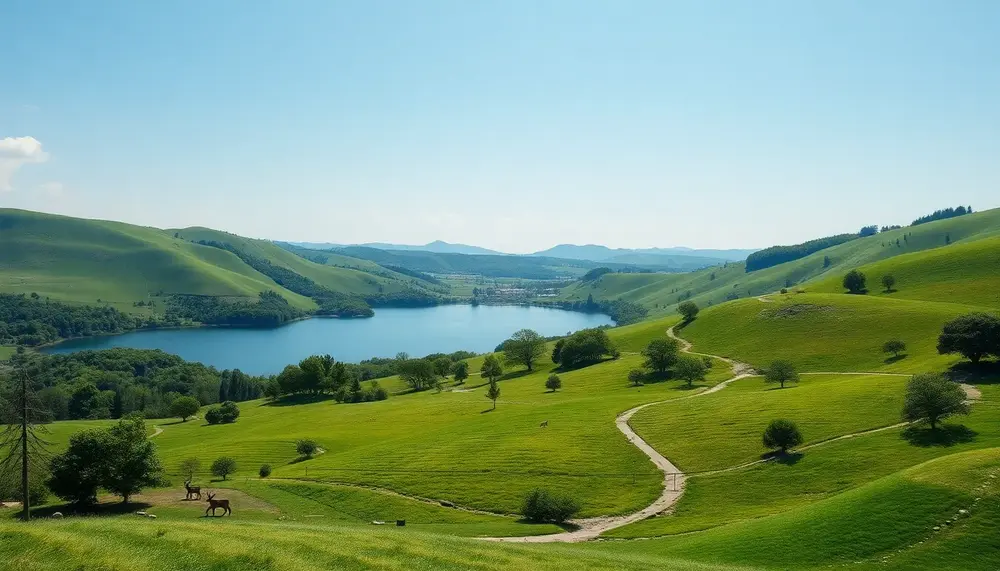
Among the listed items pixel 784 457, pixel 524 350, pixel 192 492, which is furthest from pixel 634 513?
pixel 524 350

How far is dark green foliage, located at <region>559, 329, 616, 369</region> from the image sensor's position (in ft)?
433

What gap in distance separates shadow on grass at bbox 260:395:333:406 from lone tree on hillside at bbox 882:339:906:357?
112 m

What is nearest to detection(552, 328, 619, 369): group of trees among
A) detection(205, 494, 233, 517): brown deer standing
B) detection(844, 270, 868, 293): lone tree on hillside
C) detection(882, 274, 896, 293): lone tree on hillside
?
detection(844, 270, 868, 293): lone tree on hillside

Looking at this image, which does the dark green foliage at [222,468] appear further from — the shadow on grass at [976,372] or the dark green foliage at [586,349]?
the dark green foliage at [586,349]

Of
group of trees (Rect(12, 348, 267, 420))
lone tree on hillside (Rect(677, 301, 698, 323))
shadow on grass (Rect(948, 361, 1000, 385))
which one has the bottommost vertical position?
group of trees (Rect(12, 348, 267, 420))

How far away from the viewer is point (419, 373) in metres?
133

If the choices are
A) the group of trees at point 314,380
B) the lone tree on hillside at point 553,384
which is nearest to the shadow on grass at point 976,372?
the lone tree on hillside at point 553,384

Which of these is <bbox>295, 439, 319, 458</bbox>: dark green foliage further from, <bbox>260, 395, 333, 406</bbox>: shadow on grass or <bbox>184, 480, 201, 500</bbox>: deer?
<bbox>260, 395, 333, 406</bbox>: shadow on grass

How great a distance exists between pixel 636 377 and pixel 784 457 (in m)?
50.4

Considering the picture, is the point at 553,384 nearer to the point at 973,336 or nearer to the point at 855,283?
the point at 973,336

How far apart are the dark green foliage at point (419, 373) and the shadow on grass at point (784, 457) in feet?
301

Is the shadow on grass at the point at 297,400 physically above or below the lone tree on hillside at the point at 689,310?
below

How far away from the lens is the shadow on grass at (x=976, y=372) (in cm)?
6206

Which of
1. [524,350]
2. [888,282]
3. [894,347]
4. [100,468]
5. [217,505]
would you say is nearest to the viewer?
[217,505]
